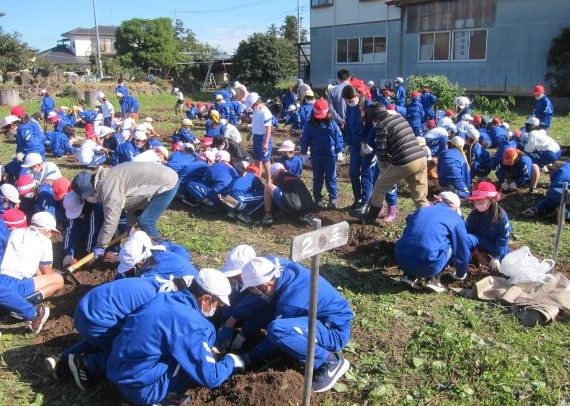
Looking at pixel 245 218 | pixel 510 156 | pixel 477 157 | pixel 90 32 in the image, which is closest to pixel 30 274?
pixel 245 218

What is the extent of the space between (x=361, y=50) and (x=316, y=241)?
26.5 meters

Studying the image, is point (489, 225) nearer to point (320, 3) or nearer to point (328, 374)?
point (328, 374)

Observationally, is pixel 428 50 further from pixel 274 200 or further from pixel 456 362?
pixel 456 362

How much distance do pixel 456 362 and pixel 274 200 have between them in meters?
3.88

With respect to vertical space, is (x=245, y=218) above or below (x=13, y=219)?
below

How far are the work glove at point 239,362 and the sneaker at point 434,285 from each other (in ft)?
7.25

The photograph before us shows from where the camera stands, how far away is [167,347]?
3.20 meters

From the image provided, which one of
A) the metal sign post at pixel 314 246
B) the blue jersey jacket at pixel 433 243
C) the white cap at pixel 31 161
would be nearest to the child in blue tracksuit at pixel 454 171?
the blue jersey jacket at pixel 433 243

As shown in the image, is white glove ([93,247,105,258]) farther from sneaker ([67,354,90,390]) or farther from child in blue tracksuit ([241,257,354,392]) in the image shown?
child in blue tracksuit ([241,257,354,392])

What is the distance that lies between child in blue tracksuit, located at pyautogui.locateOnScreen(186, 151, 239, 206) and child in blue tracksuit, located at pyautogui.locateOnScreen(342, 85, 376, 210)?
1.81 metres

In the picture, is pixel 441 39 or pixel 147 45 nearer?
pixel 441 39

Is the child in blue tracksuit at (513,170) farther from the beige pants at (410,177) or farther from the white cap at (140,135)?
the white cap at (140,135)

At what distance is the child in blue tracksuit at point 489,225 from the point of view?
523 centimetres

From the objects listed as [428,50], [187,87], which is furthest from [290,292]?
[187,87]
